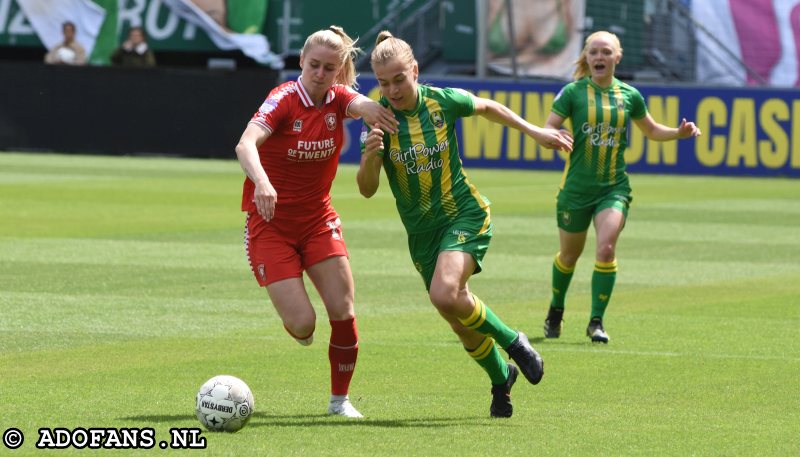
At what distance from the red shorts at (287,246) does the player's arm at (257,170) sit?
0.56 meters

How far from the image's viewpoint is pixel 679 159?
28812 mm

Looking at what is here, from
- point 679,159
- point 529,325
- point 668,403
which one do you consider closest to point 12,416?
point 668,403

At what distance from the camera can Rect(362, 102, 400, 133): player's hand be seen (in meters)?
7.87

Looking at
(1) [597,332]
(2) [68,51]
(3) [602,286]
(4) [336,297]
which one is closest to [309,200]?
(4) [336,297]

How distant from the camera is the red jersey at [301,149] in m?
7.95

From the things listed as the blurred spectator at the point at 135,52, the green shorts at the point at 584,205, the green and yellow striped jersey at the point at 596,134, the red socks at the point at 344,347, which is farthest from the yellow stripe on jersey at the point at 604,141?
the blurred spectator at the point at 135,52

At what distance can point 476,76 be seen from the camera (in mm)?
30969

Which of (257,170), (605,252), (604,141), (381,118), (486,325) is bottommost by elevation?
(605,252)

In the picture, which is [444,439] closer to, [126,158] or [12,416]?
[12,416]

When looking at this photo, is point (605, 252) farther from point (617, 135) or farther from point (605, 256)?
point (617, 135)

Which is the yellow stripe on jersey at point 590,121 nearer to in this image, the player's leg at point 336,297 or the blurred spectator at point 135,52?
the player's leg at point 336,297

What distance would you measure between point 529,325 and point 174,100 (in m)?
20.0

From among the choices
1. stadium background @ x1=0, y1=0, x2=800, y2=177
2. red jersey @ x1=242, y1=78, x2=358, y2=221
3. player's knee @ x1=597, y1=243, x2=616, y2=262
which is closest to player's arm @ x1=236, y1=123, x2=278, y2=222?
red jersey @ x1=242, y1=78, x2=358, y2=221

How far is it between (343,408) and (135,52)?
2459 cm
